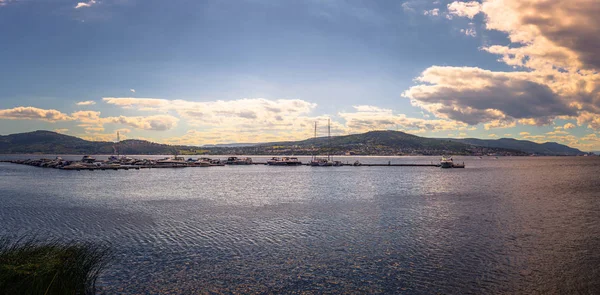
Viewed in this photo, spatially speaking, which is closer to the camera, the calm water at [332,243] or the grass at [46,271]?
the grass at [46,271]

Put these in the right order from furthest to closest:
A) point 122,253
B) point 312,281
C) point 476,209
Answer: point 476,209, point 122,253, point 312,281

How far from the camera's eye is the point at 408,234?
2839 cm

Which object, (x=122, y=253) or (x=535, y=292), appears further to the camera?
(x=122, y=253)

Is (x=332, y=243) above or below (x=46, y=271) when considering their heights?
below

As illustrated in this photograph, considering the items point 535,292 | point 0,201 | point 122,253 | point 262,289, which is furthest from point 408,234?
point 0,201

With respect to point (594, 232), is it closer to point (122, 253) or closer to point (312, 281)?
point (312, 281)

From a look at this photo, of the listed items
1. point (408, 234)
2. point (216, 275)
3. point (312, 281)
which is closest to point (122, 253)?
point (216, 275)

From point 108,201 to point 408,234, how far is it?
126ft

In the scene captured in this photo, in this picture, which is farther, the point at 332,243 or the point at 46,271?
the point at 332,243

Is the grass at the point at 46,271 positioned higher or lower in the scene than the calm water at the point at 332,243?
higher

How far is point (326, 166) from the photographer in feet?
518

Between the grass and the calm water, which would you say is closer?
the grass

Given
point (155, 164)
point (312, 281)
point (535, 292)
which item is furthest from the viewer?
point (155, 164)

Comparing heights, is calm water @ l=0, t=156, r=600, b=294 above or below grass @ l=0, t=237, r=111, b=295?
below
